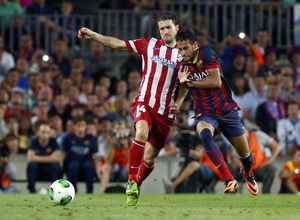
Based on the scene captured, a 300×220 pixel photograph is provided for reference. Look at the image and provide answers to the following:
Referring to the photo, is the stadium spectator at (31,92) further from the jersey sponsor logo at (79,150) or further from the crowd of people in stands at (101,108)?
the jersey sponsor logo at (79,150)

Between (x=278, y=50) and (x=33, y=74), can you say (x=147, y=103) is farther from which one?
(x=278, y=50)

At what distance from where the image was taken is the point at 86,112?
15539 mm

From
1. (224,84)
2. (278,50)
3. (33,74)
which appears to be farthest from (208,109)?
(278,50)

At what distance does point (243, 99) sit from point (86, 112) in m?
3.77

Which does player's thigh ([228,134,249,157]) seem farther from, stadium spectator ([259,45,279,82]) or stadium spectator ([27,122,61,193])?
stadium spectator ([259,45,279,82])

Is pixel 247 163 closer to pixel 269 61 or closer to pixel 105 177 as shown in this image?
pixel 105 177

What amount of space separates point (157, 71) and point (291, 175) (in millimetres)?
5913

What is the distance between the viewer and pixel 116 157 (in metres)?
14.1

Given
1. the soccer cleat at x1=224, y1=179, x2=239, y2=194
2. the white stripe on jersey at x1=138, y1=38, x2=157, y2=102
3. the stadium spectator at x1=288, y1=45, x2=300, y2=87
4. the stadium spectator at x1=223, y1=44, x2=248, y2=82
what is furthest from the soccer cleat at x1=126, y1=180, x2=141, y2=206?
the stadium spectator at x1=288, y1=45, x2=300, y2=87

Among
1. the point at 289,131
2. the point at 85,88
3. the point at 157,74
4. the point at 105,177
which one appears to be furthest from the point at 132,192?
the point at 85,88

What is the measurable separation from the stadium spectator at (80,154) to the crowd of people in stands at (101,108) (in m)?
0.02

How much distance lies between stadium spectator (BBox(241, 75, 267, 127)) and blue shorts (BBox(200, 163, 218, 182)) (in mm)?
1982

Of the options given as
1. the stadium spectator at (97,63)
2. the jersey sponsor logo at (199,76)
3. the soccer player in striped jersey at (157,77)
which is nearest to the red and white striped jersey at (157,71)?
the soccer player in striped jersey at (157,77)

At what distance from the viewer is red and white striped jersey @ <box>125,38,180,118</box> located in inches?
366
